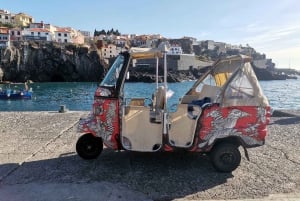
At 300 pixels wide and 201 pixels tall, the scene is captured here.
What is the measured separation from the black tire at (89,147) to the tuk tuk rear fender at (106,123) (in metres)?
0.42

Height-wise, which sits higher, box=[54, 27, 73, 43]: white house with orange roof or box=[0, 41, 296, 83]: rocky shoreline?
box=[54, 27, 73, 43]: white house with orange roof

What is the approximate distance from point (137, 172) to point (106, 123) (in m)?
1.12

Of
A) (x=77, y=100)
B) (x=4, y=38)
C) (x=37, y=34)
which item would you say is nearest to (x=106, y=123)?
(x=77, y=100)

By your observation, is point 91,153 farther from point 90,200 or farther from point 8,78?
point 8,78

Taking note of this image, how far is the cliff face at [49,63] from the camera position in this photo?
111938 millimetres

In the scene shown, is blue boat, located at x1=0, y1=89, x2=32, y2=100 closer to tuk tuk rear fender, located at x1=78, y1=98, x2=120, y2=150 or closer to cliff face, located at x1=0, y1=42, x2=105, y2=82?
tuk tuk rear fender, located at x1=78, y1=98, x2=120, y2=150

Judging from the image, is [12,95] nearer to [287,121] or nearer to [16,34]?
[287,121]

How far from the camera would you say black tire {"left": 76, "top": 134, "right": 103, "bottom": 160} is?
739 cm

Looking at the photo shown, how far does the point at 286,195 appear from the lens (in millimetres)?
5395

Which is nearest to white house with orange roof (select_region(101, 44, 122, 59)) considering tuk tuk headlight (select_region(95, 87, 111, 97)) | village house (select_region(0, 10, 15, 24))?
village house (select_region(0, 10, 15, 24))

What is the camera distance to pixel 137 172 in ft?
21.6

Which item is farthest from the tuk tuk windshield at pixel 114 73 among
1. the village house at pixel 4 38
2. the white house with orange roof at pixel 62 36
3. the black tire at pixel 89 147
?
the white house with orange roof at pixel 62 36

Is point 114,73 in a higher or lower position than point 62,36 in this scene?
lower

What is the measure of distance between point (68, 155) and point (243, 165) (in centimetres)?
380
